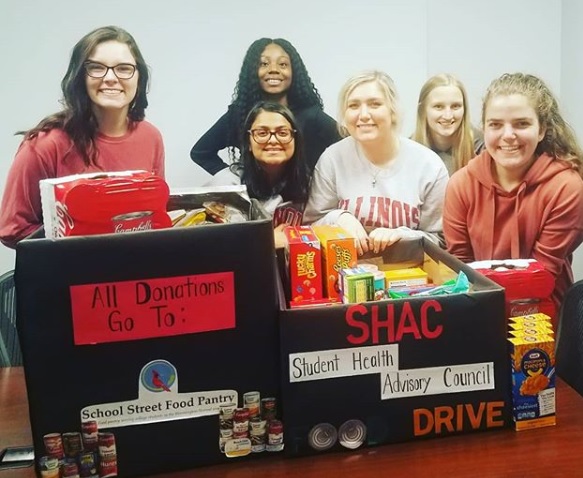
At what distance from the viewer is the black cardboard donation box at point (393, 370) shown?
1066mm

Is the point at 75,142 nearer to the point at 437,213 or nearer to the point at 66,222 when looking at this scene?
the point at 66,222

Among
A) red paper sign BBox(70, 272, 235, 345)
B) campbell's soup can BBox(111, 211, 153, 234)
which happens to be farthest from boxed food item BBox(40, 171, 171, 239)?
red paper sign BBox(70, 272, 235, 345)

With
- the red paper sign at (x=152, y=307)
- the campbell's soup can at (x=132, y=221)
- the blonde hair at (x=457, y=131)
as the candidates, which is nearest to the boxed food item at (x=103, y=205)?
the campbell's soup can at (x=132, y=221)

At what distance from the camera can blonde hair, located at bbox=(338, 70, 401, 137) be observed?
165 centimetres

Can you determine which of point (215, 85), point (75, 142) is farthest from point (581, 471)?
point (75, 142)

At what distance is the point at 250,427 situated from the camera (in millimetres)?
1085

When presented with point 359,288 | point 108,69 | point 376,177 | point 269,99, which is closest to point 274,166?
point 269,99

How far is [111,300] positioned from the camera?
3.28ft

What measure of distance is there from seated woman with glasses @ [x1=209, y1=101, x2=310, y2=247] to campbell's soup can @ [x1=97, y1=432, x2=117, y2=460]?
0.73 metres

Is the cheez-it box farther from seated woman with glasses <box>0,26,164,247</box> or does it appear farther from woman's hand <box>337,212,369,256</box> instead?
seated woman with glasses <box>0,26,164,247</box>

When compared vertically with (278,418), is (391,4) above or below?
above

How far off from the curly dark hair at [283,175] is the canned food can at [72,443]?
81cm

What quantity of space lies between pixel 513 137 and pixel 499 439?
81 centimetres

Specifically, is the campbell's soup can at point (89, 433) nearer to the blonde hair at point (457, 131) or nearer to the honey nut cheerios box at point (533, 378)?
the honey nut cheerios box at point (533, 378)
